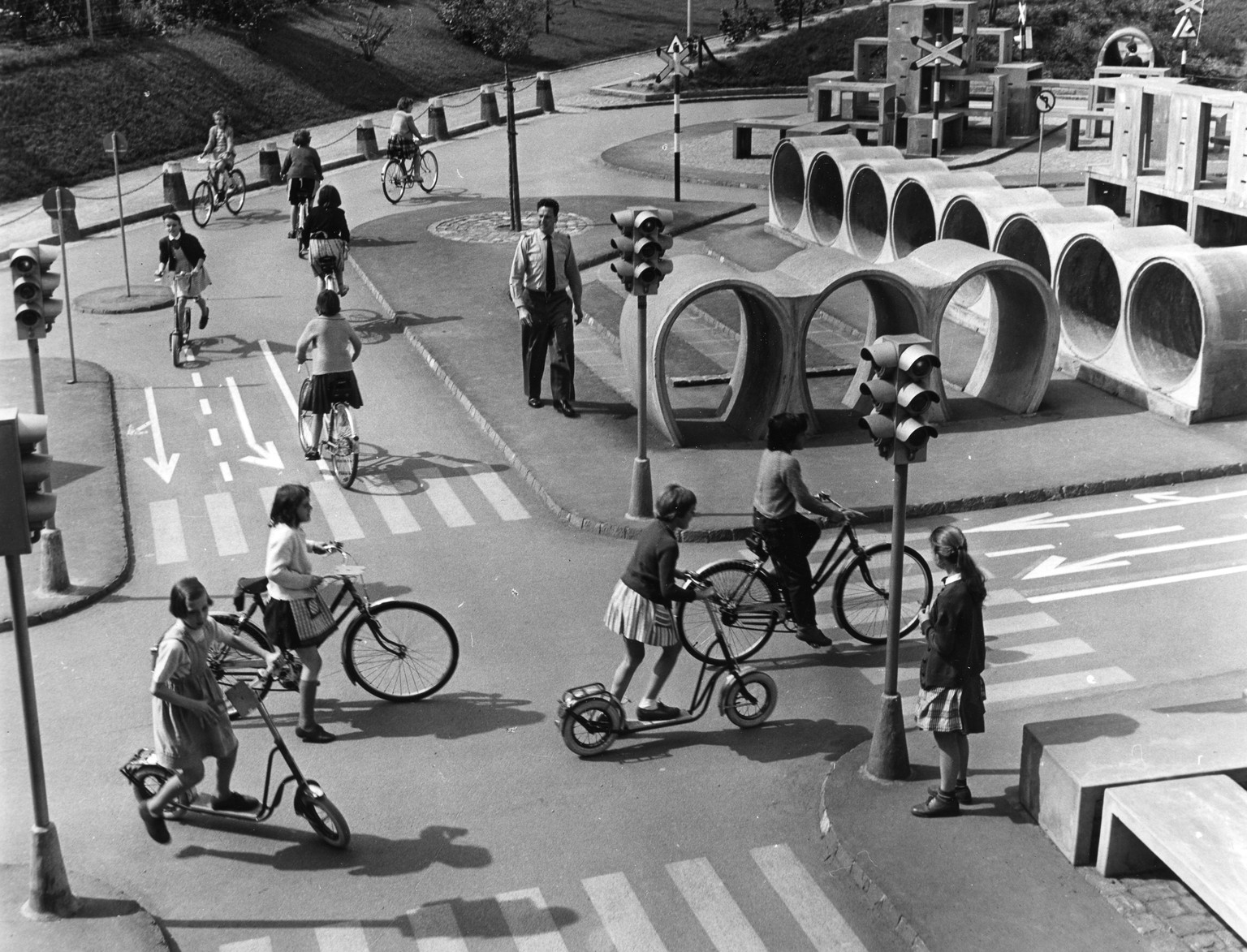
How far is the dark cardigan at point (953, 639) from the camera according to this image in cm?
909

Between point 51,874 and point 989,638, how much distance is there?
22.5 feet

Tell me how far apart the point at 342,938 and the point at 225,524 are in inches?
278

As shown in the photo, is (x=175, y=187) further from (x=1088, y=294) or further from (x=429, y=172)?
(x=1088, y=294)

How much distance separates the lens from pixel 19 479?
26.5 ft

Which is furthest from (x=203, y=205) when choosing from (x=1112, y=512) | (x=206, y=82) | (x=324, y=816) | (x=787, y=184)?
(x=324, y=816)

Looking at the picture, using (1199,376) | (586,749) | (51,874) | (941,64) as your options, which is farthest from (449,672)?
(941,64)

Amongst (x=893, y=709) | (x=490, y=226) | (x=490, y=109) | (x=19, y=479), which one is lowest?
(x=893, y=709)

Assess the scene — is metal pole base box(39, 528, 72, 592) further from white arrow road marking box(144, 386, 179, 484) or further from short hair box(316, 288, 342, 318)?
short hair box(316, 288, 342, 318)

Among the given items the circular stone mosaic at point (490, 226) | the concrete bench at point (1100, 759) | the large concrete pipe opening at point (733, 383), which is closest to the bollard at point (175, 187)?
the circular stone mosaic at point (490, 226)

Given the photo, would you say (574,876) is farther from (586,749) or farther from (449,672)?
(449,672)

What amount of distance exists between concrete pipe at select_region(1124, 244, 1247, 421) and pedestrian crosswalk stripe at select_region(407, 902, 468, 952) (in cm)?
1115

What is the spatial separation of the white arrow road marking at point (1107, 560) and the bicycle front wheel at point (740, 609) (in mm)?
2658

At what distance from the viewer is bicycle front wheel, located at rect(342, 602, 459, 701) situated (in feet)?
36.4

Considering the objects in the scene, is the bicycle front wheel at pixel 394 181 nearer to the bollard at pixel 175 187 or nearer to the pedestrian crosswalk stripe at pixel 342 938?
the bollard at pixel 175 187
